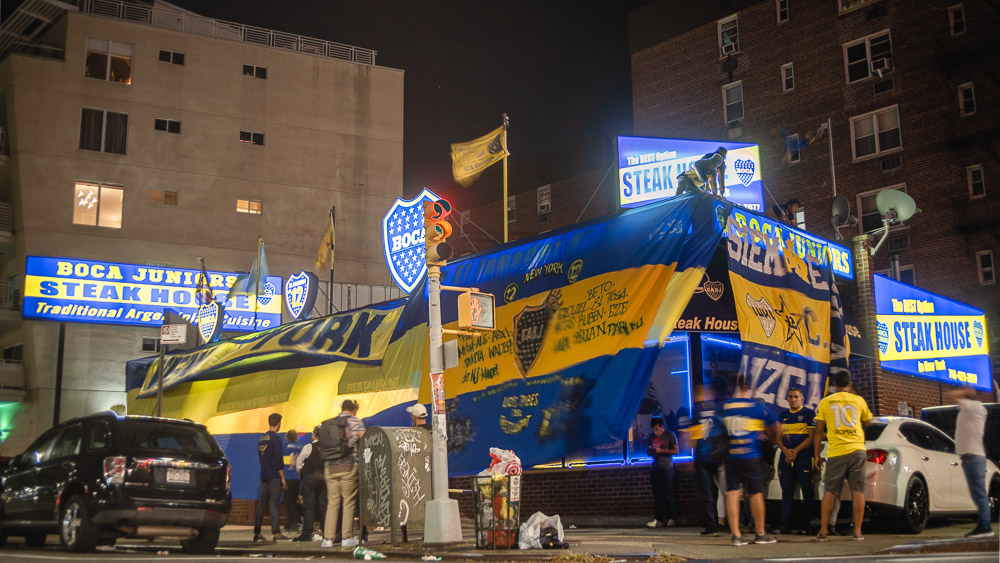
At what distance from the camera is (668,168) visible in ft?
85.6

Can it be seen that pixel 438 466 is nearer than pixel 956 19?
Yes

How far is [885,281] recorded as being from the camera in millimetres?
17875

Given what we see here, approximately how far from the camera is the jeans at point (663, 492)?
14977 millimetres

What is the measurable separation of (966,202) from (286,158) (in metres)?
27.2

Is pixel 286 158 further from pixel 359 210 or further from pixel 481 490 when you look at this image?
pixel 481 490

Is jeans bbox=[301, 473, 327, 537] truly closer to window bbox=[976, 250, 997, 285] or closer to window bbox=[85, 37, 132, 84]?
window bbox=[976, 250, 997, 285]

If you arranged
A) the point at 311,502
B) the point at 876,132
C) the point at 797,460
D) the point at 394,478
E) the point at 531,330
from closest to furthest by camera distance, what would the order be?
the point at 394,478
the point at 797,460
the point at 311,502
the point at 531,330
the point at 876,132

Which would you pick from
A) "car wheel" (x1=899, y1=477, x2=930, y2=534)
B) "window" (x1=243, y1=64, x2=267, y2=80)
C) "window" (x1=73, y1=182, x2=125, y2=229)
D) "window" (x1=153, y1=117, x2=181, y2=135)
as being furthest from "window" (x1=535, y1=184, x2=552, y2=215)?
"car wheel" (x1=899, y1=477, x2=930, y2=534)

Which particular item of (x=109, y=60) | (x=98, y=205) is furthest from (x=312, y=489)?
(x=109, y=60)

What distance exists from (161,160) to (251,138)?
4016 mm

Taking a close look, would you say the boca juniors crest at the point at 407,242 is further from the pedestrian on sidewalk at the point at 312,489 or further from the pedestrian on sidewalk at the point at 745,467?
the pedestrian on sidewalk at the point at 745,467

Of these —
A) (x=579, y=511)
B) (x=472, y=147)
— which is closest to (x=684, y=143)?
(x=472, y=147)

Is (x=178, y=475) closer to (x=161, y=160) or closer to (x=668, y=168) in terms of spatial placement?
(x=668, y=168)

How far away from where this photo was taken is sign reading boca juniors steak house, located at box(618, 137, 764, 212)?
26.1m
